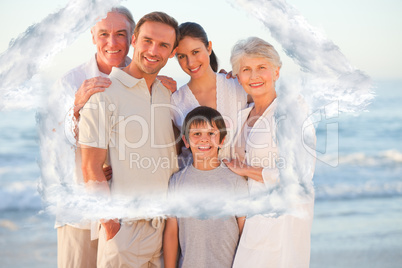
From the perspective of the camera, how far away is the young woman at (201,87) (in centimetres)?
416

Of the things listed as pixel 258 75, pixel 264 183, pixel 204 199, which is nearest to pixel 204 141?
pixel 204 199

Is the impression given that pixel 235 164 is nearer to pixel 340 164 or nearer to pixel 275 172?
pixel 275 172

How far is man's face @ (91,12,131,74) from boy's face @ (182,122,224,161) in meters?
1.12

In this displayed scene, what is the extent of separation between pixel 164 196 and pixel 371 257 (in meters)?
5.45

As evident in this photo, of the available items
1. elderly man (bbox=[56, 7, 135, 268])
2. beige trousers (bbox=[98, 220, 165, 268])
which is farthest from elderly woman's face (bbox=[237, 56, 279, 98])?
beige trousers (bbox=[98, 220, 165, 268])

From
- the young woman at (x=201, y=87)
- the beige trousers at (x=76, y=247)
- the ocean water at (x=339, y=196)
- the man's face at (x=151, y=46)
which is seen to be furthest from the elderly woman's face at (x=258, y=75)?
the beige trousers at (x=76, y=247)

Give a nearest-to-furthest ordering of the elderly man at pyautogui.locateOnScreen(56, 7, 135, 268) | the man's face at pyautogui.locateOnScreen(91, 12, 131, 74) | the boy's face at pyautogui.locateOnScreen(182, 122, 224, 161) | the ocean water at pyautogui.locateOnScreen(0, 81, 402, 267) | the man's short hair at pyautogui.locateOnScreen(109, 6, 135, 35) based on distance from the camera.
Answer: the elderly man at pyautogui.locateOnScreen(56, 7, 135, 268), the boy's face at pyautogui.locateOnScreen(182, 122, 224, 161), the man's face at pyautogui.locateOnScreen(91, 12, 131, 74), the man's short hair at pyautogui.locateOnScreen(109, 6, 135, 35), the ocean water at pyautogui.locateOnScreen(0, 81, 402, 267)

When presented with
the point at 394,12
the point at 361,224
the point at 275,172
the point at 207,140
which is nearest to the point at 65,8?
the point at 207,140

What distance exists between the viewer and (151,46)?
3715 mm

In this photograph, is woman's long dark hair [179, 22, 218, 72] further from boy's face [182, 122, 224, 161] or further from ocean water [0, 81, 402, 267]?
ocean water [0, 81, 402, 267]

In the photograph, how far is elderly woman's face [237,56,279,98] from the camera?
391 centimetres

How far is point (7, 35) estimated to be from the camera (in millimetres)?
15883

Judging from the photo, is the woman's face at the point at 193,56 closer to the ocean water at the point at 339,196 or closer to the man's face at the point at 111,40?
the man's face at the point at 111,40

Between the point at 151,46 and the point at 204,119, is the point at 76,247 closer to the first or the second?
the point at 204,119
